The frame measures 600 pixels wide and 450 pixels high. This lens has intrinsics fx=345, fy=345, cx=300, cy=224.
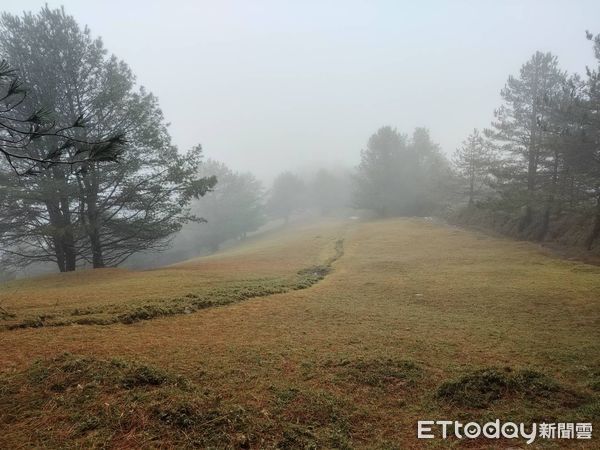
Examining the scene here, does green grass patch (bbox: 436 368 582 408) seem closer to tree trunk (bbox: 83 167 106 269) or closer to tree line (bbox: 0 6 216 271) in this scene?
tree line (bbox: 0 6 216 271)

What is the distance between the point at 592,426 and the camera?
11.5 feet

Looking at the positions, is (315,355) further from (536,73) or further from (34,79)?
(536,73)

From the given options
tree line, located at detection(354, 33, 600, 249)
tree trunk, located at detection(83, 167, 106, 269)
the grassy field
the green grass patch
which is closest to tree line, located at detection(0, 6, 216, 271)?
tree trunk, located at detection(83, 167, 106, 269)

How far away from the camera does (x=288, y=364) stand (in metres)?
5.07

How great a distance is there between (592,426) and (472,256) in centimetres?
1516

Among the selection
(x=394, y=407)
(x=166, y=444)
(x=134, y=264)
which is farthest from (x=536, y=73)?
(x=134, y=264)

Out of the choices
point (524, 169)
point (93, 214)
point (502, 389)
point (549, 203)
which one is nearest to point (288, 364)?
point (502, 389)

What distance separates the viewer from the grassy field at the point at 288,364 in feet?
11.2

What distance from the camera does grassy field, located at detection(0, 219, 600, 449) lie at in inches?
135

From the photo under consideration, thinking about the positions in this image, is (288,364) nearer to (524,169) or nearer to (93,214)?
(93,214)

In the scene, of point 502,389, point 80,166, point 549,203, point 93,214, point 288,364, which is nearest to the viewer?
point 502,389

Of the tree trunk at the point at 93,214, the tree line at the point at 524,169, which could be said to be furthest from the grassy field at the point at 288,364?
the tree line at the point at 524,169

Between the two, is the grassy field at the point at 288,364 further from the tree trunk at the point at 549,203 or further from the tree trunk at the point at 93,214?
the tree trunk at the point at 549,203

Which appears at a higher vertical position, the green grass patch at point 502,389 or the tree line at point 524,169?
the tree line at point 524,169
